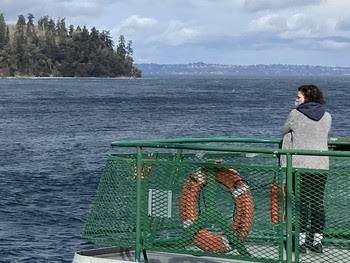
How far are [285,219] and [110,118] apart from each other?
2741 inches

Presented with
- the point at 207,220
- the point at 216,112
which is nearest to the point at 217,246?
the point at 207,220

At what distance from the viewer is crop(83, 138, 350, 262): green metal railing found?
7961 millimetres

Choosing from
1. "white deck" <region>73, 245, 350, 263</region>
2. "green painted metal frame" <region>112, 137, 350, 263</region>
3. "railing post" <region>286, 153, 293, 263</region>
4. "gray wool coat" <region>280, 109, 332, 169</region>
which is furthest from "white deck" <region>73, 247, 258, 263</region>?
"gray wool coat" <region>280, 109, 332, 169</region>

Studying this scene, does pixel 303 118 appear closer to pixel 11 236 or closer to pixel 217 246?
pixel 217 246

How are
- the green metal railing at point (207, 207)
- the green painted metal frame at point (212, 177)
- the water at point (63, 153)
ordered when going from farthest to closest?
1. the water at point (63, 153)
2. the green metal railing at point (207, 207)
3. the green painted metal frame at point (212, 177)

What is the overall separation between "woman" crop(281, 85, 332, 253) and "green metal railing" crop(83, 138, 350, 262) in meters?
0.05

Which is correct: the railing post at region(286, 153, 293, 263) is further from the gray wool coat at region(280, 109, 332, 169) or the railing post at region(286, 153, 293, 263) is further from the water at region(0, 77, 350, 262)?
the water at region(0, 77, 350, 262)

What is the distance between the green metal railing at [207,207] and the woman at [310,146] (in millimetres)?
55

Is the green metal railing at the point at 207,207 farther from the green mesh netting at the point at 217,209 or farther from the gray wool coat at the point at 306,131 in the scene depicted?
the gray wool coat at the point at 306,131

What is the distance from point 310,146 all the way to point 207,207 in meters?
1.09

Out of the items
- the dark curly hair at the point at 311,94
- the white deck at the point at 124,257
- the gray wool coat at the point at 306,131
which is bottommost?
the white deck at the point at 124,257

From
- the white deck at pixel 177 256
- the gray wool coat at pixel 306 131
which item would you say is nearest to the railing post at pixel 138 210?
the white deck at pixel 177 256

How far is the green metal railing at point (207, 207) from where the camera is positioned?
26.1 feet

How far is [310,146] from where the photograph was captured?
8.52m
